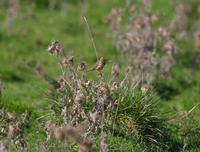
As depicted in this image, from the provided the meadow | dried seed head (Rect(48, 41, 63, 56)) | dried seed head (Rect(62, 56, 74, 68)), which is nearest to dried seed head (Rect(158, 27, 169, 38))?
the meadow

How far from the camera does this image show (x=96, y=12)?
2008cm

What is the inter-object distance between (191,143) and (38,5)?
44.7 feet

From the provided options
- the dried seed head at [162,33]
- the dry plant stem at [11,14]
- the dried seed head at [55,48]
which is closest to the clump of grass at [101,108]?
the dried seed head at [55,48]

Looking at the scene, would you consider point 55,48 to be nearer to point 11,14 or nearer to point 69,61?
point 69,61

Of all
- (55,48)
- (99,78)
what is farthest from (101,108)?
(55,48)

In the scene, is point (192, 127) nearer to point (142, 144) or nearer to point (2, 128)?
point (142, 144)

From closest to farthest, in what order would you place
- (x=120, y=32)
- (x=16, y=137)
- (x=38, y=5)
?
1. (x=16, y=137)
2. (x=120, y=32)
3. (x=38, y=5)

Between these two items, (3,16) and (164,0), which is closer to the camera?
(3,16)

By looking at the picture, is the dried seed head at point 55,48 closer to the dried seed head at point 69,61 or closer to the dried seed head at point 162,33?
the dried seed head at point 69,61

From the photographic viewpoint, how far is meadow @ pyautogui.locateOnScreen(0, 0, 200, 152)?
7336 mm

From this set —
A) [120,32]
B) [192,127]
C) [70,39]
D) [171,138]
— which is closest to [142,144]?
[171,138]

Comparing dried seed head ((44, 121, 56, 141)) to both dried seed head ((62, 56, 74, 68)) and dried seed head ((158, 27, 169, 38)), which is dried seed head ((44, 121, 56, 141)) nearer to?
dried seed head ((62, 56, 74, 68))

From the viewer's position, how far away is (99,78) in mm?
7789

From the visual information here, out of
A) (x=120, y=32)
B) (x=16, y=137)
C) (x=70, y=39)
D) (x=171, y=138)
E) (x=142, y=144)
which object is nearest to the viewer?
(x=16, y=137)
